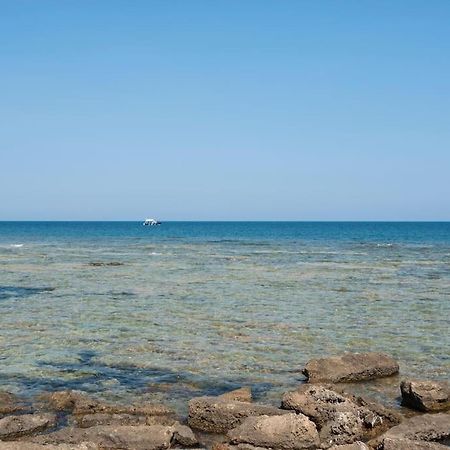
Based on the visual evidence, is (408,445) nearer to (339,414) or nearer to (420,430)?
(420,430)

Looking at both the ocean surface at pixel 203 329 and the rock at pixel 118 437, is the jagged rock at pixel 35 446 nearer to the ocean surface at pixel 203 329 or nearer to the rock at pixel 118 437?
the rock at pixel 118 437

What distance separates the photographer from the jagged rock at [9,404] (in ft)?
42.0

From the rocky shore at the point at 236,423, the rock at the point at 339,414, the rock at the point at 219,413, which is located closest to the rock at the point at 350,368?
the rocky shore at the point at 236,423

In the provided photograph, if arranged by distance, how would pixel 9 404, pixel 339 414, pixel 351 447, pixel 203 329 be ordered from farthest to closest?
pixel 203 329 < pixel 9 404 < pixel 339 414 < pixel 351 447

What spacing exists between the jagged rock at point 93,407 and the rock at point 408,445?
189 inches

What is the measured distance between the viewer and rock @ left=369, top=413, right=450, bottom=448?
424 inches

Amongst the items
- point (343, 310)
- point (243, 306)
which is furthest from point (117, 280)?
point (343, 310)

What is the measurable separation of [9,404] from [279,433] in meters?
6.26

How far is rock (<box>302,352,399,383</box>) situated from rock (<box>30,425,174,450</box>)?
18.3 ft

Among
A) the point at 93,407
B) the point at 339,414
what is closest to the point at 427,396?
the point at 339,414

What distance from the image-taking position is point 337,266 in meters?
51.1

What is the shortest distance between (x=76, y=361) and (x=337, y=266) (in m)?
36.5

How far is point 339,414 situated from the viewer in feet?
37.3

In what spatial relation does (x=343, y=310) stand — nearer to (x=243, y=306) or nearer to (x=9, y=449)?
(x=243, y=306)
